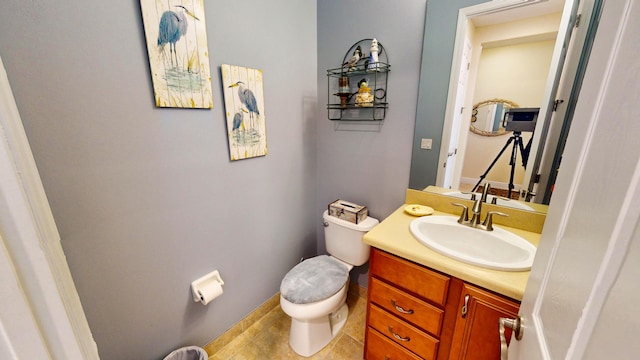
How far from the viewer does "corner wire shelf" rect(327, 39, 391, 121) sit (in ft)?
4.71

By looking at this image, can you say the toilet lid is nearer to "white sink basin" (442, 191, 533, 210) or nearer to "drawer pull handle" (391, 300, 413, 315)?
"drawer pull handle" (391, 300, 413, 315)

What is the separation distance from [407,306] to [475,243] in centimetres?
46

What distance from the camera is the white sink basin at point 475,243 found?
876mm

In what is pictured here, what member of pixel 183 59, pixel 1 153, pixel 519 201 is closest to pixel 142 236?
pixel 183 59

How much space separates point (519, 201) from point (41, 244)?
1617 mm

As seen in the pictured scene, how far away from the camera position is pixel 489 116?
1159 millimetres

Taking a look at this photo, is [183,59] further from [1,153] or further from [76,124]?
[1,153]

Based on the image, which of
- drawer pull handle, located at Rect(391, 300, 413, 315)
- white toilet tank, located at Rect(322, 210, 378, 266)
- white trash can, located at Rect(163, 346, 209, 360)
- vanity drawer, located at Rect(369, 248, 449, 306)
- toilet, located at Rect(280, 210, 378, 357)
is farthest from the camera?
white toilet tank, located at Rect(322, 210, 378, 266)

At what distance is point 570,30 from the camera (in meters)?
0.93

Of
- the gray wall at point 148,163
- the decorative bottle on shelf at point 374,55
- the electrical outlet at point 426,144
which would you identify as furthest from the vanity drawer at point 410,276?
the decorative bottle on shelf at point 374,55

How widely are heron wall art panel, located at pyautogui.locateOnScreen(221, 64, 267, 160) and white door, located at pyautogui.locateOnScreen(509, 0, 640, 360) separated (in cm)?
130

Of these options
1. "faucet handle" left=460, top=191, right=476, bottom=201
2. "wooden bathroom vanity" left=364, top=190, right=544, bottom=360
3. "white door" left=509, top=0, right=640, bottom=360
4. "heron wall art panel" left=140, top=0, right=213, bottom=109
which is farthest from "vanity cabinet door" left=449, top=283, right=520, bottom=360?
"heron wall art panel" left=140, top=0, right=213, bottom=109

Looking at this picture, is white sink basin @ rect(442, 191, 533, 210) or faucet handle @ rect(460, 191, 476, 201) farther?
faucet handle @ rect(460, 191, 476, 201)

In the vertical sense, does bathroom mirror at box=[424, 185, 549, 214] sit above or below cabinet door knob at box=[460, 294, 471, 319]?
above
